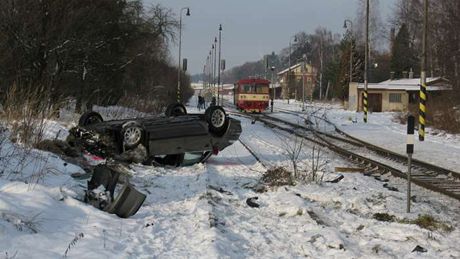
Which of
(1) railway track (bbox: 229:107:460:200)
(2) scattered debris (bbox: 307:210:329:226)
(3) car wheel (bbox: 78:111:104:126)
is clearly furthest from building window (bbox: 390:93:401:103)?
(2) scattered debris (bbox: 307:210:329:226)

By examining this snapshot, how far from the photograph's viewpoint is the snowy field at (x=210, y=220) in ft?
18.6

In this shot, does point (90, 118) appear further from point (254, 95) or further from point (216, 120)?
point (254, 95)

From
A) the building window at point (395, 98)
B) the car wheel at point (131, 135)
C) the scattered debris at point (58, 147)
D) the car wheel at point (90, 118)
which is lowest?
the scattered debris at point (58, 147)

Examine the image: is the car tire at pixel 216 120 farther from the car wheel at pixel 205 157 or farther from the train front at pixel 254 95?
the train front at pixel 254 95

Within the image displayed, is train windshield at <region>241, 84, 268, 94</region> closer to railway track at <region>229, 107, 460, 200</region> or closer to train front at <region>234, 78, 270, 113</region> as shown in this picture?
train front at <region>234, 78, 270, 113</region>

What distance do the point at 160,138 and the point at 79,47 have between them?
12013 millimetres

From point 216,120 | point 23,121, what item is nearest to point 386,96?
point 216,120

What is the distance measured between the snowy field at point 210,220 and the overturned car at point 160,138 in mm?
840

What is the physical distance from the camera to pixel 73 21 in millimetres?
20578

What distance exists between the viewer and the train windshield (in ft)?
157

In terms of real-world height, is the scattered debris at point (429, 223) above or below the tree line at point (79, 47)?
below

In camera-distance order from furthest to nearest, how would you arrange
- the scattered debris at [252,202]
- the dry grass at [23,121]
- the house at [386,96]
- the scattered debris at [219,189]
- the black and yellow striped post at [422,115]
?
the house at [386,96] < the black and yellow striped post at [422,115] < the dry grass at [23,121] < the scattered debris at [219,189] < the scattered debris at [252,202]

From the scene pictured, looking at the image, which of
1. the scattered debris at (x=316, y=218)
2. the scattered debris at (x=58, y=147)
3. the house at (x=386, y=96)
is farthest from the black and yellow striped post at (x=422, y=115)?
the house at (x=386, y=96)

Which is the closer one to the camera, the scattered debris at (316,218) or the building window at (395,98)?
the scattered debris at (316,218)
